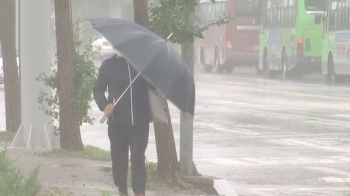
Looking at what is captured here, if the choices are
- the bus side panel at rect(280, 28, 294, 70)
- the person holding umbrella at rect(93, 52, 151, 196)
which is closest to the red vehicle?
the bus side panel at rect(280, 28, 294, 70)

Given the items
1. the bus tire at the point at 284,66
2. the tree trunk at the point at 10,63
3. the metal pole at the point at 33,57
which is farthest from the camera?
the bus tire at the point at 284,66


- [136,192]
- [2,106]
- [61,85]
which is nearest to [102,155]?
[61,85]

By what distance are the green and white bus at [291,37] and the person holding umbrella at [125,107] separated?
30.5 metres

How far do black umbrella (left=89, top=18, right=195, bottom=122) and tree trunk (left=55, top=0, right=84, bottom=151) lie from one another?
13.6ft

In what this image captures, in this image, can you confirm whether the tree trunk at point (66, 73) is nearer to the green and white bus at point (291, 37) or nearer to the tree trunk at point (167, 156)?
the tree trunk at point (167, 156)

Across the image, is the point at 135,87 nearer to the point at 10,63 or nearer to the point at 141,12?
the point at 141,12

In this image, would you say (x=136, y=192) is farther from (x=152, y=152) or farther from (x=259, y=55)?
(x=259, y=55)

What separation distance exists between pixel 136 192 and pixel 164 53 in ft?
4.16

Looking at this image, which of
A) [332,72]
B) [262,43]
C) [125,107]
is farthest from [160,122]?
[262,43]

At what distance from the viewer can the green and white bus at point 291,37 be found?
39.4 meters

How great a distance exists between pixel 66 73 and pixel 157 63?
469cm

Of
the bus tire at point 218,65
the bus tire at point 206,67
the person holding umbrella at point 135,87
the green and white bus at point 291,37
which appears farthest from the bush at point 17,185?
the bus tire at point 206,67

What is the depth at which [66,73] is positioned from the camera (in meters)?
13.2

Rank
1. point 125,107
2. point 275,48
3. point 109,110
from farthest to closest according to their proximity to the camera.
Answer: point 275,48, point 125,107, point 109,110
